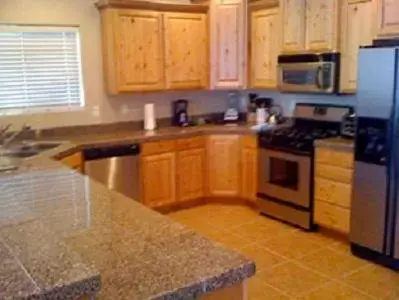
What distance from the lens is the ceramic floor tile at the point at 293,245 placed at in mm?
3789

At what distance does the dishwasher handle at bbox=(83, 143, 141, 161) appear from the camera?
419cm

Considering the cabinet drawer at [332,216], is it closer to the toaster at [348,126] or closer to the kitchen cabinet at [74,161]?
the toaster at [348,126]

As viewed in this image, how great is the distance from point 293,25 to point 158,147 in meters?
1.85

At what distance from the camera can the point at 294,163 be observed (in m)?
4.34

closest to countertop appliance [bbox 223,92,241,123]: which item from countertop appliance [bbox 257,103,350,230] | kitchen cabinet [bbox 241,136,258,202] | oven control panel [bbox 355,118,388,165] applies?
kitchen cabinet [bbox 241,136,258,202]

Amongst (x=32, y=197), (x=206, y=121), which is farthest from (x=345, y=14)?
A: (x=32, y=197)

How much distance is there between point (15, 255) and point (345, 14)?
3685mm

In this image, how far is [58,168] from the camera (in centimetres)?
302

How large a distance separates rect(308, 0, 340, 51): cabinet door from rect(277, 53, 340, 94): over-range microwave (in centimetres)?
11

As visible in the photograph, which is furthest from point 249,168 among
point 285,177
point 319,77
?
point 319,77

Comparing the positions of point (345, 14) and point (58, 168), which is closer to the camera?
point (58, 168)

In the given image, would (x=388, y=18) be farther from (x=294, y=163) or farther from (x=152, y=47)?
(x=152, y=47)

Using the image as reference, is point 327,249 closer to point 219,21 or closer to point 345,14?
point 345,14

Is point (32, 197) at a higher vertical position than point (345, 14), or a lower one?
lower
